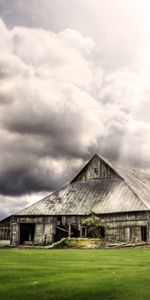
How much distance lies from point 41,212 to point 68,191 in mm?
5599

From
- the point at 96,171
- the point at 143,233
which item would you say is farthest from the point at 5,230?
the point at 143,233

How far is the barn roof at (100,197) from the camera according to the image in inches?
2002

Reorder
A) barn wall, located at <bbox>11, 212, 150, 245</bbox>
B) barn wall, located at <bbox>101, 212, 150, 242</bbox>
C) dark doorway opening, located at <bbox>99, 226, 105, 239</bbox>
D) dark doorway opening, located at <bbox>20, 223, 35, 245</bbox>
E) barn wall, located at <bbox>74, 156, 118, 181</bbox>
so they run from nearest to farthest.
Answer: barn wall, located at <bbox>101, 212, 150, 242</bbox> < barn wall, located at <bbox>11, 212, 150, 245</bbox> < dark doorway opening, located at <bbox>99, 226, 105, 239</bbox> < dark doorway opening, located at <bbox>20, 223, 35, 245</bbox> < barn wall, located at <bbox>74, 156, 118, 181</bbox>

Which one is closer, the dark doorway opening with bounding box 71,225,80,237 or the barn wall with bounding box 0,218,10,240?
the dark doorway opening with bounding box 71,225,80,237

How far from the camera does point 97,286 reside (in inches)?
383

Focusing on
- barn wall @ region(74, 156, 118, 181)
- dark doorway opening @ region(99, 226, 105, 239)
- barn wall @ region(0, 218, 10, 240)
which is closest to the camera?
dark doorway opening @ region(99, 226, 105, 239)

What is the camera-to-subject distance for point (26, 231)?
192ft

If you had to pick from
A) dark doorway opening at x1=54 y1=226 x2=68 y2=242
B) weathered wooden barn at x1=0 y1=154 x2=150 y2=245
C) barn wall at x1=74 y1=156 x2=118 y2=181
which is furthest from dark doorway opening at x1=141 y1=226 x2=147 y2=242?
barn wall at x1=74 y1=156 x2=118 y2=181

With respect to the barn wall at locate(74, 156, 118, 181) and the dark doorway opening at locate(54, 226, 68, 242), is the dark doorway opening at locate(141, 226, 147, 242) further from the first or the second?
the barn wall at locate(74, 156, 118, 181)

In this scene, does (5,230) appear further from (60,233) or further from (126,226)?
(126,226)

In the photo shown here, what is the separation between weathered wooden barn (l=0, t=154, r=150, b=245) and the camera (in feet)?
162

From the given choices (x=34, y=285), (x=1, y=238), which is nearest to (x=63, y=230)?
(x=1, y=238)

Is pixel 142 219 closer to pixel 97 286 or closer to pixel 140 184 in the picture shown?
pixel 140 184

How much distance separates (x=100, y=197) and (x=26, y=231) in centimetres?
1166
